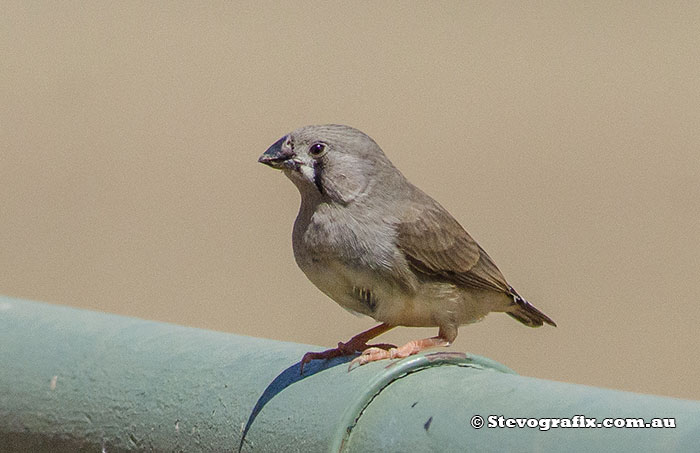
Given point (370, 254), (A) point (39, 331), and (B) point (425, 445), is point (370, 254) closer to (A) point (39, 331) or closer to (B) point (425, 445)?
(A) point (39, 331)

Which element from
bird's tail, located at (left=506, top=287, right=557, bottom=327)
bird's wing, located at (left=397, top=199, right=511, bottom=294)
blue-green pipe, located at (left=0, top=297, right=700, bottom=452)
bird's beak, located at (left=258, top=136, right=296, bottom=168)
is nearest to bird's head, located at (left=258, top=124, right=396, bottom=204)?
bird's beak, located at (left=258, top=136, right=296, bottom=168)

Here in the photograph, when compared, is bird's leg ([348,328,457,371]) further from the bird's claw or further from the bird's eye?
the bird's eye

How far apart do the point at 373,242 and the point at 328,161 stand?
347 mm

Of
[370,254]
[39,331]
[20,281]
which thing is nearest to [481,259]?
[370,254]

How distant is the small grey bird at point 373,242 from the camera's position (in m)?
4.21

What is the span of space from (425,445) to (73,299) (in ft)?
33.3

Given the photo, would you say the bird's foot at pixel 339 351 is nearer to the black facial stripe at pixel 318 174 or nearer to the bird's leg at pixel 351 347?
the bird's leg at pixel 351 347

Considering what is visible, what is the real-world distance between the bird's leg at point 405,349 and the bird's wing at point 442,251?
0.74 ft

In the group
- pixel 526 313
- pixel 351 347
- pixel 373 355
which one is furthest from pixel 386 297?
pixel 526 313

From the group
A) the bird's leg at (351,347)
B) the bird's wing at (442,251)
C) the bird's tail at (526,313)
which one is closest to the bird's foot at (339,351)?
the bird's leg at (351,347)

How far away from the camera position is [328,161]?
436cm

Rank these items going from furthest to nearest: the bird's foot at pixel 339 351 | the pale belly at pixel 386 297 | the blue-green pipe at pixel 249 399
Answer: the pale belly at pixel 386 297
the bird's foot at pixel 339 351
the blue-green pipe at pixel 249 399

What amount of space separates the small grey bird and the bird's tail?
0.88 ft

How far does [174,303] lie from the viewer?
11.7 m
